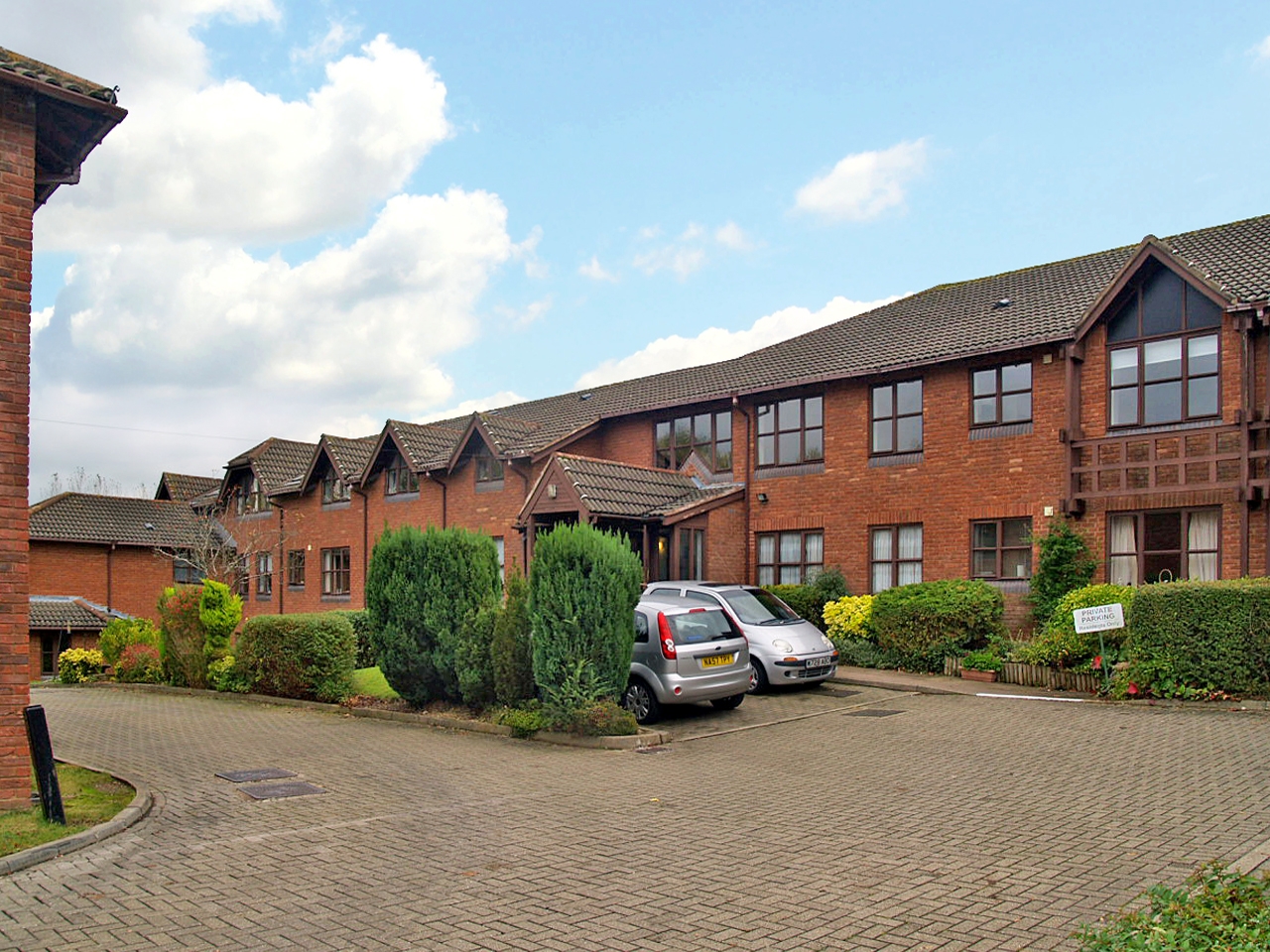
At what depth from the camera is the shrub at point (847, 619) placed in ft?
67.0

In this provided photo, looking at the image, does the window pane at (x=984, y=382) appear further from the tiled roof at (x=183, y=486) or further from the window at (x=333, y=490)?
the tiled roof at (x=183, y=486)

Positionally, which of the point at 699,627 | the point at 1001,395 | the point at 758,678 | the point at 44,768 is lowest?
the point at 758,678

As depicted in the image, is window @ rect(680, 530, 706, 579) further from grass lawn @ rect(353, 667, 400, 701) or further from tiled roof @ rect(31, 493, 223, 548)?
tiled roof @ rect(31, 493, 223, 548)

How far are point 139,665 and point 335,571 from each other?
12087mm

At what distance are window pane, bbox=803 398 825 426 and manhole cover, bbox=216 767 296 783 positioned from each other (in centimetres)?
1545

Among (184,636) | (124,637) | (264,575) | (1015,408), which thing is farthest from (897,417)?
(264,575)

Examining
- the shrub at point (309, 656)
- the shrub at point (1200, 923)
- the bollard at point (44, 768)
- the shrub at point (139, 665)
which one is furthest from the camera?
the shrub at point (139, 665)

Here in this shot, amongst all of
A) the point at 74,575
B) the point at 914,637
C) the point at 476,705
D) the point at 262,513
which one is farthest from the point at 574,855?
the point at 74,575

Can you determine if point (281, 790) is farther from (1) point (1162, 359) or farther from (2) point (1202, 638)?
(1) point (1162, 359)

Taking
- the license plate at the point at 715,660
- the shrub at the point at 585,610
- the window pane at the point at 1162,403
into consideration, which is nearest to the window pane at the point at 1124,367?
the window pane at the point at 1162,403

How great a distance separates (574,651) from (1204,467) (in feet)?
37.7

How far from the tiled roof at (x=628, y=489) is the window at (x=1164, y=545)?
8451 mm

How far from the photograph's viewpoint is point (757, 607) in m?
16.7

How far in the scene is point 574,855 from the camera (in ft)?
24.1
